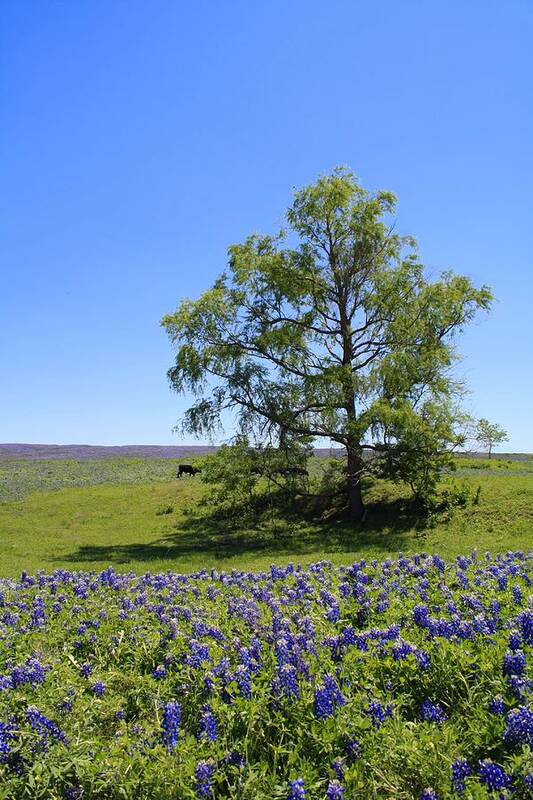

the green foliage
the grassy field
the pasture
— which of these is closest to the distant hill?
the grassy field

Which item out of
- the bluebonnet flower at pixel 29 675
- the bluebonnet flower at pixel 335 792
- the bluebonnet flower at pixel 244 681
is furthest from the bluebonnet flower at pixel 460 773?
the bluebonnet flower at pixel 29 675

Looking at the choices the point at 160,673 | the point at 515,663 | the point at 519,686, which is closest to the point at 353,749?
the point at 519,686

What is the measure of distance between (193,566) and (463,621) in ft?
39.0

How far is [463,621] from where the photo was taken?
19.7ft

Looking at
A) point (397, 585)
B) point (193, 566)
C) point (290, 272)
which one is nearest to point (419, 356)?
point (290, 272)

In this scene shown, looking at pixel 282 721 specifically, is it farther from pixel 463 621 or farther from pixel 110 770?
pixel 463 621

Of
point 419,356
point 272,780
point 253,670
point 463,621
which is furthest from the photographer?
point 419,356

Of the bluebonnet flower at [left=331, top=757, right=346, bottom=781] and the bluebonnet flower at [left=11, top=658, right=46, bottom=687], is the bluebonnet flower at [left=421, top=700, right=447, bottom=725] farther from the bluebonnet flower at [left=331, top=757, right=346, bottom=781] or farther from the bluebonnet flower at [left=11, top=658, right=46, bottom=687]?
the bluebonnet flower at [left=11, top=658, right=46, bottom=687]

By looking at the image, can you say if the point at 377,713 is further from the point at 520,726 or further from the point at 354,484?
the point at 354,484

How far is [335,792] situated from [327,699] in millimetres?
942

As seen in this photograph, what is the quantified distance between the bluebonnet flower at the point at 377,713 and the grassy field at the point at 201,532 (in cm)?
1132

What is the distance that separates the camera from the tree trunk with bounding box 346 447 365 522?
26.1 meters

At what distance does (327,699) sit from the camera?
4484 millimetres

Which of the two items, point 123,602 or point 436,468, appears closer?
point 123,602
